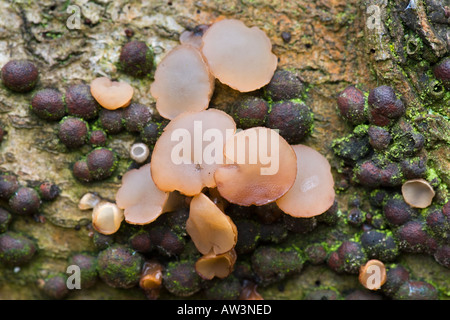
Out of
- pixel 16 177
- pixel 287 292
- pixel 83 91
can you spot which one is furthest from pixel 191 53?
pixel 287 292

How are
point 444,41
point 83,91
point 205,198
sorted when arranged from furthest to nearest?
point 83,91
point 444,41
point 205,198

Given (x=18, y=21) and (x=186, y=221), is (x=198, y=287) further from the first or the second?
(x=18, y=21)

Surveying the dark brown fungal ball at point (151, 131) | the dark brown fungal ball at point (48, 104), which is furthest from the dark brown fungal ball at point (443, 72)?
the dark brown fungal ball at point (48, 104)

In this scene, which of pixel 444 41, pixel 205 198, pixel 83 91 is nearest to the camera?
pixel 205 198

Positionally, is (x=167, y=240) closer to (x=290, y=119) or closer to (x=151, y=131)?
(x=151, y=131)

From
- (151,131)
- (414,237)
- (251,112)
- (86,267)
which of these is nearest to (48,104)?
(151,131)

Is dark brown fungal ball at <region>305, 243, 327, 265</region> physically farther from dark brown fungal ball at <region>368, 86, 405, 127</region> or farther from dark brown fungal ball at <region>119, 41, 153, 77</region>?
dark brown fungal ball at <region>119, 41, 153, 77</region>

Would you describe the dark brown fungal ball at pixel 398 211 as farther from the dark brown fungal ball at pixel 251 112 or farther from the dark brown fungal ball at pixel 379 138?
the dark brown fungal ball at pixel 251 112
